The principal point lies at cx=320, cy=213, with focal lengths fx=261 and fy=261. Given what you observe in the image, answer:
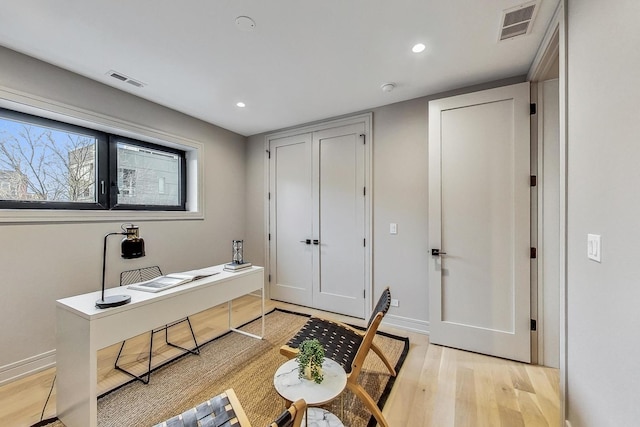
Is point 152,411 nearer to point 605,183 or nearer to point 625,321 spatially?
point 625,321

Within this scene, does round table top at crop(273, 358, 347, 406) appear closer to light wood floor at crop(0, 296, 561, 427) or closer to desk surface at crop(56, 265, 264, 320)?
light wood floor at crop(0, 296, 561, 427)

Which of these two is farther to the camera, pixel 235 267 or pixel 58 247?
pixel 235 267

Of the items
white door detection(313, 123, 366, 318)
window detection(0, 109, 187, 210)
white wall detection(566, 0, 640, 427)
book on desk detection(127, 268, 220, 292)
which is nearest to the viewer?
white wall detection(566, 0, 640, 427)

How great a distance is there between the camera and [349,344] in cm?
189

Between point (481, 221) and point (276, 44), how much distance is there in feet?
7.55

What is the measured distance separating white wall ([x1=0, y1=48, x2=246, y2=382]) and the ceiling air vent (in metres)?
3.32

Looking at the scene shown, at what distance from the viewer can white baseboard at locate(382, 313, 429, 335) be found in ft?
9.29

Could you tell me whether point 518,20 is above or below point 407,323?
above

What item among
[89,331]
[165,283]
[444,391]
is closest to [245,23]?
[165,283]

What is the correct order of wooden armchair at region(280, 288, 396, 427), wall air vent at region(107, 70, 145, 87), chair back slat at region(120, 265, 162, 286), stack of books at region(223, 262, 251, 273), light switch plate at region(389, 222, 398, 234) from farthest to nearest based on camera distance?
light switch plate at region(389, 222, 398, 234) < chair back slat at region(120, 265, 162, 286) < stack of books at region(223, 262, 251, 273) < wall air vent at region(107, 70, 145, 87) < wooden armchair at region(280, 288, 396, 427)

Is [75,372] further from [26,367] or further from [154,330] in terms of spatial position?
[26,367]

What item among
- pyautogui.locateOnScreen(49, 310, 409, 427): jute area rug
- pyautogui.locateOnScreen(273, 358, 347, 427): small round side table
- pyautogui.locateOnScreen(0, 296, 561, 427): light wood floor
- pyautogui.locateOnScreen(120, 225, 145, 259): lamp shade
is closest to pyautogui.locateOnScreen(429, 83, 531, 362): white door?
pyautogui.locateOnScreen(0, 296, 561, 427): light wood floor

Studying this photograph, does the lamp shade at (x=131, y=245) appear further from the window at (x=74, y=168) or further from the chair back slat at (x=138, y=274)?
the window at (x=74, y=168)

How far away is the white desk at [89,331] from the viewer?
56.4 inches
